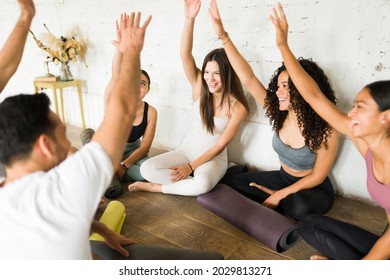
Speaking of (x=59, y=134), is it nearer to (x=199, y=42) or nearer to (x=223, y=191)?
(x=223, y=191)

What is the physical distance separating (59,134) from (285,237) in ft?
4.16

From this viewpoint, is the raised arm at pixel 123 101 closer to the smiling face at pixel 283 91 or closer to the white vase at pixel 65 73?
the smiling face at pixel 283 91

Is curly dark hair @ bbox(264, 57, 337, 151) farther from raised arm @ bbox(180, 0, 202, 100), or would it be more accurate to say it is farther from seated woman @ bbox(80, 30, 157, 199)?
seated woman @ bbox(80, 30, 157, 199)

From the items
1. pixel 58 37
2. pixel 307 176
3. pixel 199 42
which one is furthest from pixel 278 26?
pixel 58 37

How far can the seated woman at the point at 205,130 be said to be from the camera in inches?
83.0

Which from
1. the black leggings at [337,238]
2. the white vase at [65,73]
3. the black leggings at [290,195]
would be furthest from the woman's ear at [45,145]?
the white vase at [65,73]

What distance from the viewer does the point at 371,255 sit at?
4.10ft

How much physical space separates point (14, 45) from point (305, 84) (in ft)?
4.56

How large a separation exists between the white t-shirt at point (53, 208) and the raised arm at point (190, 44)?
1.48m

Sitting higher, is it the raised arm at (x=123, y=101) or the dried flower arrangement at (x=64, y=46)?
the dried flower arrangement at (x=64, y=46)

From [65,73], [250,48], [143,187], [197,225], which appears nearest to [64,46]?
[65,73]

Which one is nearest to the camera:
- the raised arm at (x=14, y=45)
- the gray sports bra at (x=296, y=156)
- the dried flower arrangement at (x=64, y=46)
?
the raised arm at (x=14, y=45)

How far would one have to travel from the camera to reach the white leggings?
2.11m
